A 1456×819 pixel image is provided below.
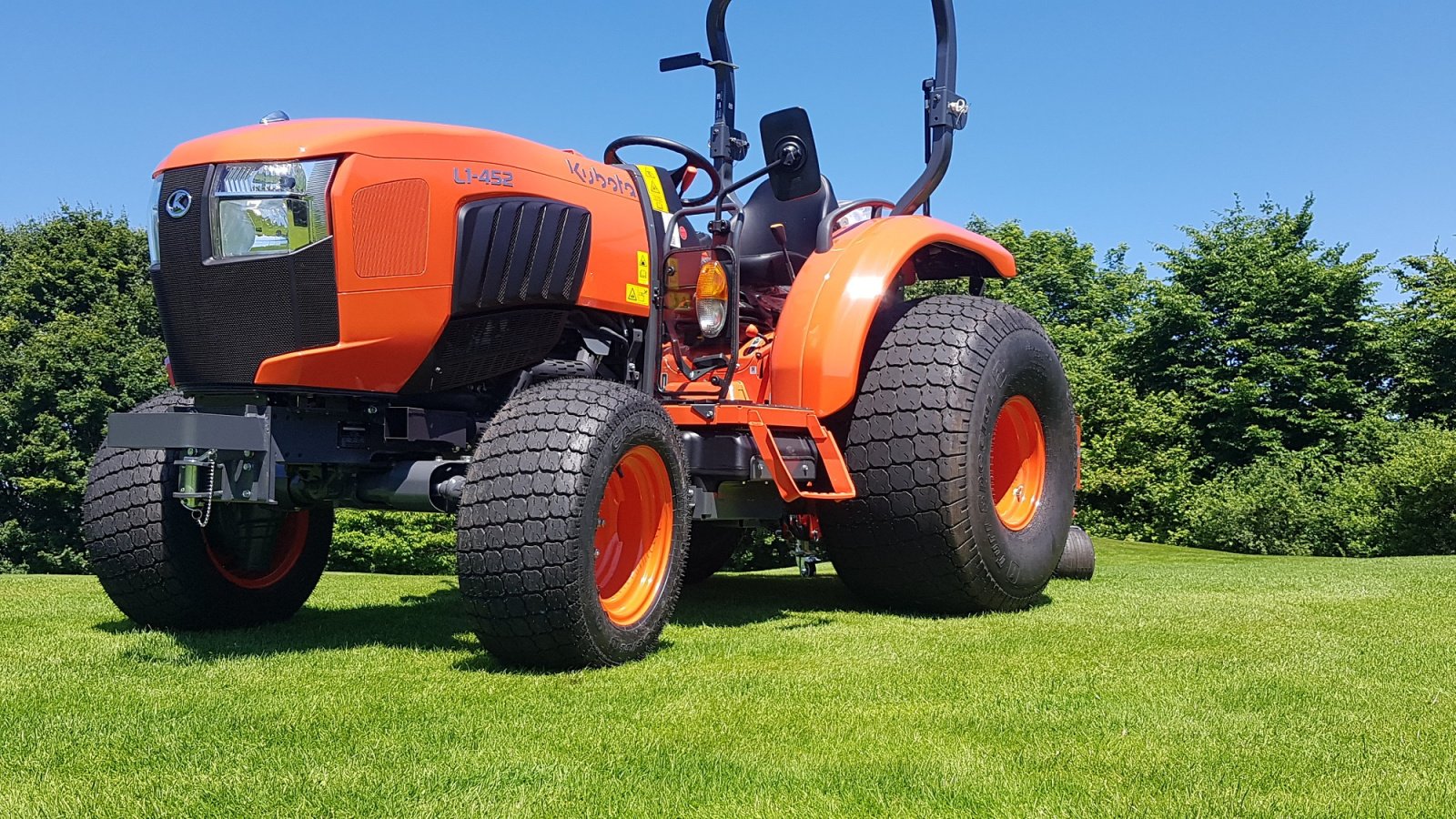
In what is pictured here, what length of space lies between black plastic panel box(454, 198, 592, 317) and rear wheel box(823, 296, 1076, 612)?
5.04ft

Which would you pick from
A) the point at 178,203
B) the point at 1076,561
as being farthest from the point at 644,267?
the point at 1076,561

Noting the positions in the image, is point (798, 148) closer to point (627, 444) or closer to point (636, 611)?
point (627, 444)

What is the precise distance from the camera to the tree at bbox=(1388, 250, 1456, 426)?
1024 inches

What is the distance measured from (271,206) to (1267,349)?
2723cm

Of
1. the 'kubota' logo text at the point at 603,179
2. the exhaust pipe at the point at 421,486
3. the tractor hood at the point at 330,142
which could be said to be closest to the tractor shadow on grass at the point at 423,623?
the exhaust pipe at the point at 421,486

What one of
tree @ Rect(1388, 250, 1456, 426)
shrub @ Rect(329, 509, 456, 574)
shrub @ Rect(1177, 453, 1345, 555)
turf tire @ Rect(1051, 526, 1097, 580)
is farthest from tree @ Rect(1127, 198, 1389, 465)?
turf tire @ Rect(1051, 526, 1097, 580)

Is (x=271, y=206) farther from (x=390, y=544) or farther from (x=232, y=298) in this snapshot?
(x=390, y=544)

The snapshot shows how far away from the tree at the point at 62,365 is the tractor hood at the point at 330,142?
73.1ft

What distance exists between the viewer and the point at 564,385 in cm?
396

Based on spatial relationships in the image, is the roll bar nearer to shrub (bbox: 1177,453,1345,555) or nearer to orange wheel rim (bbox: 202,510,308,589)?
orange wheel rim (bbox: 202,510,308,589)

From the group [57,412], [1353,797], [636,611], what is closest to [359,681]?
[636,611]

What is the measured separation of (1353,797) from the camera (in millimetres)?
2445

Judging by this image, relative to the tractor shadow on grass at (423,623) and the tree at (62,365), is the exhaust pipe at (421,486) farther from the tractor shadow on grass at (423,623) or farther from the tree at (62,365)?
the tree at (62,365)

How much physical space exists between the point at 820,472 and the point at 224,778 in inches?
115
